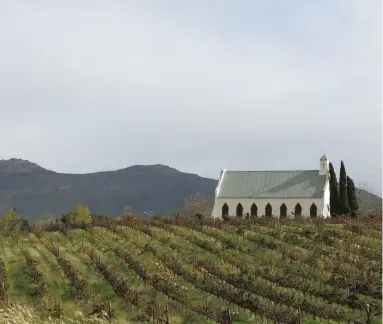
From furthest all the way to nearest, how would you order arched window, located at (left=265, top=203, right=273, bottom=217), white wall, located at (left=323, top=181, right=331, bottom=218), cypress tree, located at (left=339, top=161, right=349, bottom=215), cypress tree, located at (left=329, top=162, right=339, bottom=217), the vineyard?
cypress tree, located at (left=329, top=162, right=339, bottom=217) < arched window, located at (left=265, top=203, right=273, bottom=217) < cypress tree, located at (left=339, top=161, right=349, bottom=215) < white wall, located at (left=323, top=181, right=331, bottom=218) < the vineyard

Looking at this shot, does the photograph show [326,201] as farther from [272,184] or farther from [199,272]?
[199,272]

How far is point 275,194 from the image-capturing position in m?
61.1

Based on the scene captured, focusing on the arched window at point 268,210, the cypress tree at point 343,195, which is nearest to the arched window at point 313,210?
the cypress tree at point 343,195

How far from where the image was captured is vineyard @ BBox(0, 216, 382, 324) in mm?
21531

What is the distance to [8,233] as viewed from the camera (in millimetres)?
36750

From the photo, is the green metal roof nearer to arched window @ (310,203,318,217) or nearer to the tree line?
arched window @ (310,203,318,217)

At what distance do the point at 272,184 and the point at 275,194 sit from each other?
1.75 m

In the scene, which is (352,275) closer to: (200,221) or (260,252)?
(260,252)

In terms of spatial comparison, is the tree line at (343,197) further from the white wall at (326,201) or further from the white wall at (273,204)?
the white wall at (273,204)

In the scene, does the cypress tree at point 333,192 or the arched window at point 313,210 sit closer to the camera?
the arched window at point 313,210

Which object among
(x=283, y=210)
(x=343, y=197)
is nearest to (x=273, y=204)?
(x=283, y=210)

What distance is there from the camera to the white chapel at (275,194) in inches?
2372

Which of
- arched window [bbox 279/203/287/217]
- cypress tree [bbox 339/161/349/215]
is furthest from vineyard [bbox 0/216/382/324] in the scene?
cypress tree [bbox 339/161/349/215]

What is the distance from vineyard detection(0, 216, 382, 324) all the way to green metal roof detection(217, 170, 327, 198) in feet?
74.2
